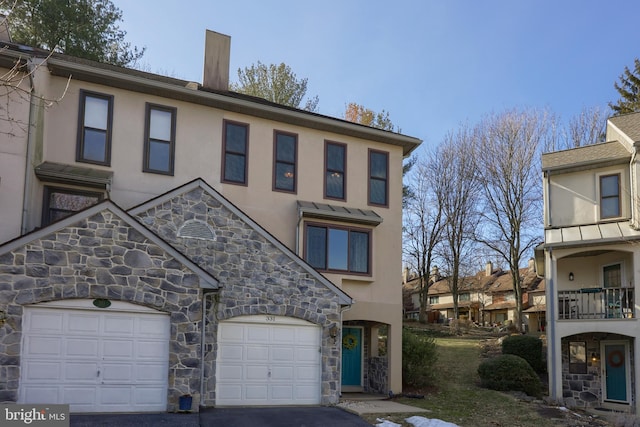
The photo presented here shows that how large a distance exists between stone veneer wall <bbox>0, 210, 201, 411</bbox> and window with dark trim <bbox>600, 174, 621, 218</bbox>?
14332mm

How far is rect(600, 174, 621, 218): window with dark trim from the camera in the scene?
65.9ft

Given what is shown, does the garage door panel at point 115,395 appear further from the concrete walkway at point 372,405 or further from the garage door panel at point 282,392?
the concrete walkway at point 372,405

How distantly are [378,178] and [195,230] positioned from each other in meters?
7.27

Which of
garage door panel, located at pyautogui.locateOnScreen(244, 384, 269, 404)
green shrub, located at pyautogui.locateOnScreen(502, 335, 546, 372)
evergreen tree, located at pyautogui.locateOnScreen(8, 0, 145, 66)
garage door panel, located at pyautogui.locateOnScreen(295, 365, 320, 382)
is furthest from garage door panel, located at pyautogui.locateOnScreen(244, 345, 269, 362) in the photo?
evergreen tree, located at pyautogui.locateOnScreen(8, 0, 145, 66)

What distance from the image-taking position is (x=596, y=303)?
802 inches

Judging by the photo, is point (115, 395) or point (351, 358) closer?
point (115, 395)

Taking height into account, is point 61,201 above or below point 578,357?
above

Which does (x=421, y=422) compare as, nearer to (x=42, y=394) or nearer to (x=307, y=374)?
(x=307, y=374)

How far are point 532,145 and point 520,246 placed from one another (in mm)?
5357

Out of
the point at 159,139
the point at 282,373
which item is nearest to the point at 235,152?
the point at 159,139

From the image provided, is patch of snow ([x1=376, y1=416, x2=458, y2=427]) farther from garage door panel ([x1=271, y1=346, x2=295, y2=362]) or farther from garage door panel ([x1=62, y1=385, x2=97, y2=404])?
garage door panel ([x1=62, y1=385, x2=97, y2=404])

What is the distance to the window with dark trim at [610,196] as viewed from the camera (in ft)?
65.9

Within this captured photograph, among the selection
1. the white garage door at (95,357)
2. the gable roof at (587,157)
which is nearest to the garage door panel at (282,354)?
the white garage door at (95,357)

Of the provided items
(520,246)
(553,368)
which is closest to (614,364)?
(553,368)
